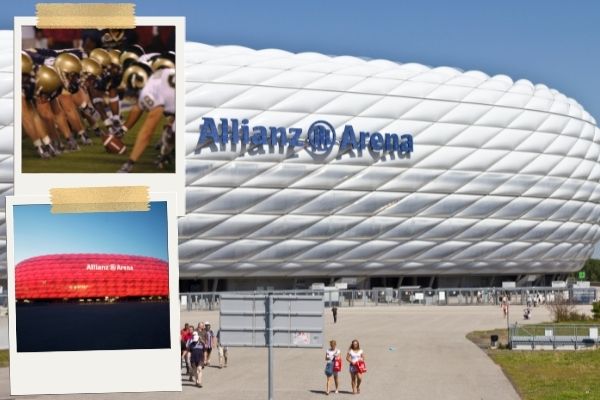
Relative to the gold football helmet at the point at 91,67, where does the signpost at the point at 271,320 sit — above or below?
below

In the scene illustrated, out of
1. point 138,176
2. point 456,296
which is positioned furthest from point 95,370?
point 456,296

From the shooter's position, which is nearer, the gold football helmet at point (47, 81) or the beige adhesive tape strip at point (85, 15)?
the gold football helmet at point (47, 81)

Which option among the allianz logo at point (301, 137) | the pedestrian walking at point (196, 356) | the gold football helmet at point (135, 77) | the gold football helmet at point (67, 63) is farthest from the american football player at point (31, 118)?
the allianz logo at point (301, 137)

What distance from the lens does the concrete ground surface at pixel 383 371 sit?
94.2 feet

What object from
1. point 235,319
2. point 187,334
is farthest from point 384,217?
point 235,319

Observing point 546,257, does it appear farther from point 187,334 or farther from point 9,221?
point 9,221

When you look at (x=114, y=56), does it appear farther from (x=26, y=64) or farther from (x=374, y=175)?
(x=374, y=175)

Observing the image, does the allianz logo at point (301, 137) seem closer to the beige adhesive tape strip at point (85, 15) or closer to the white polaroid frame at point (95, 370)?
the white polaroid frame at point (95, 370)

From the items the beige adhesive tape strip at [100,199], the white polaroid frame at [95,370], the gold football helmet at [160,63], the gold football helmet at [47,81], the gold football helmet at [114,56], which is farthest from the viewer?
the white polaroid frame at [95,370]

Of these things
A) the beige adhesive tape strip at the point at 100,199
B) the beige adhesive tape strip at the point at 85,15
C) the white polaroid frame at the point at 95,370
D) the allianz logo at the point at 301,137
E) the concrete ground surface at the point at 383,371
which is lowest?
the concrete ground surface at the point at 383,371

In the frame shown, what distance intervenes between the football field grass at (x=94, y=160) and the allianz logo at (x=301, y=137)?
60.7m

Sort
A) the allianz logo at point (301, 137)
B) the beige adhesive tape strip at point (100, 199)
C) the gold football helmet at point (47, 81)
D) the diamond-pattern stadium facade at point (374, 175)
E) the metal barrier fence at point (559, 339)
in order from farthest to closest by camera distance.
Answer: the diamond-pattern stadium facade at point (374, 175), the allianz logo at point (301, 137), the metal barrier fence at point (559, 339), the beige adhesive tape strip at point (100, 199), the gold football helmet at point (47, 81)

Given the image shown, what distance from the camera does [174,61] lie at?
15.6 meters

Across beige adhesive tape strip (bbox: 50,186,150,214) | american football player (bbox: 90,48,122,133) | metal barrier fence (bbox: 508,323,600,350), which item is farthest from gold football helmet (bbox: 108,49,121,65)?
metal barrier fence (bbox: 508,323,600,350)
